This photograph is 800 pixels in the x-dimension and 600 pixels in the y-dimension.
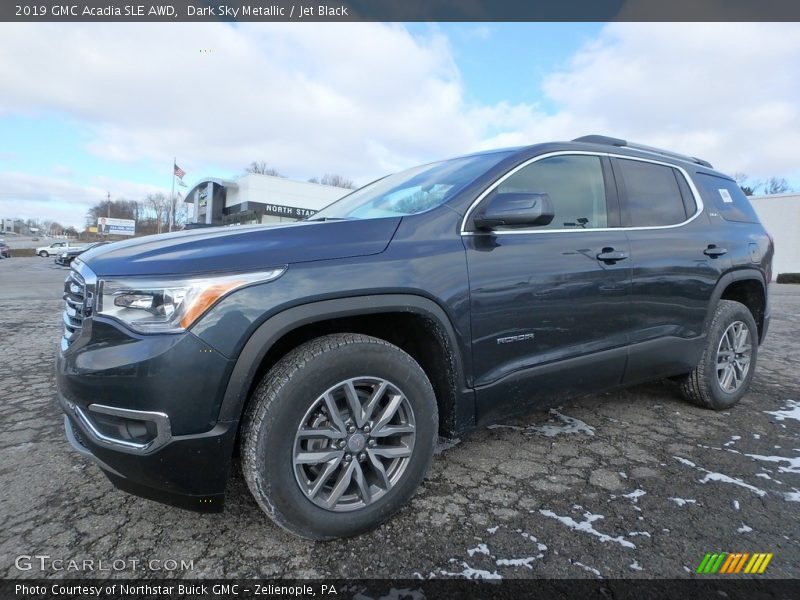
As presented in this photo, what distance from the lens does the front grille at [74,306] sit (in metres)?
1.98

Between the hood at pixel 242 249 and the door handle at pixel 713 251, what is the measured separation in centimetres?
247

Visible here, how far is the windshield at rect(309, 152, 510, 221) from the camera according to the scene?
2566 mm

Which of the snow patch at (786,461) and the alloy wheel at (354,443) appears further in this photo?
the snow patch at (786,461)

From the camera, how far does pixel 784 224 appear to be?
31422 mm

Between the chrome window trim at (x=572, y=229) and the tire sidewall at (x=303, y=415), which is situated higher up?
the chrome window trim at (x=572, y=229)

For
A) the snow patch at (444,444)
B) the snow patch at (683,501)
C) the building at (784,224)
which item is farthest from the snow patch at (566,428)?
the building at (784,224)

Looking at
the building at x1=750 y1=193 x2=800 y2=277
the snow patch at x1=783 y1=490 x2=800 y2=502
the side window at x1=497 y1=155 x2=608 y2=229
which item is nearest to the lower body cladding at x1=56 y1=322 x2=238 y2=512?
the side window at x1=497 y1=155 x2=608 y2=229

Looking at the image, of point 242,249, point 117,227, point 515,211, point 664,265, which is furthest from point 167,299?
point 117,227

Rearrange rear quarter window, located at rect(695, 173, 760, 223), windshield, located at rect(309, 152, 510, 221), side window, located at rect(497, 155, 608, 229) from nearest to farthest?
windshield, located at rect(309, 152, 510, 221) → side window, located at rect(497, 155, 608, 229) → rear quarter window, located at rect(695, 173, 760, 223)

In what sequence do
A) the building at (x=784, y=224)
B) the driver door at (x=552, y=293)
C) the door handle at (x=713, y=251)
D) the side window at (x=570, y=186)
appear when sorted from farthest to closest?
the building at (x=784, y=224), the door handle at (x=713, y=251), the side window at (x=570, y=186), the driver door at (x=552, y=293)

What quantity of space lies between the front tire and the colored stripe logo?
1197mm

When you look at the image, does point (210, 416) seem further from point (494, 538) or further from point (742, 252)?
point (742, 252)

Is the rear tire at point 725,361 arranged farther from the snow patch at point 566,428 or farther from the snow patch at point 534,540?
the snow patch at point 534,540

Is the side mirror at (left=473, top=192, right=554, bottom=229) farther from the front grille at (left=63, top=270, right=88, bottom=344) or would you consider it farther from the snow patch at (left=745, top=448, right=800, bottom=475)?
the snow patch at (left=745, top=448, right=800, bottom=475)
